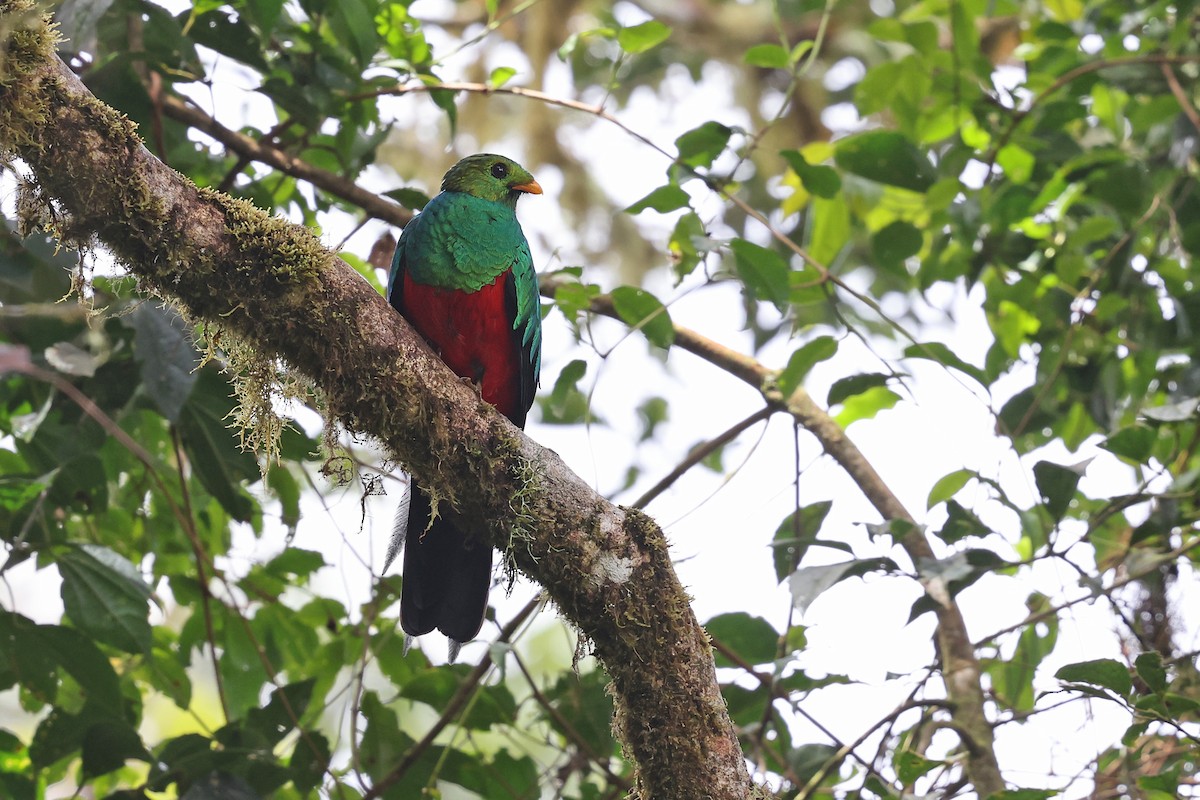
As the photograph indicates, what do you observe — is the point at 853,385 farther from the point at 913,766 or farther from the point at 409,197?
the point at 409,197

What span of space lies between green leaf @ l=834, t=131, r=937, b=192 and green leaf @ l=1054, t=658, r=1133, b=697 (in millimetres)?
1676

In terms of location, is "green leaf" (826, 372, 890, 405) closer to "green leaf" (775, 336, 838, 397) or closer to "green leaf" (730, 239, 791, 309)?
"green leaf" (775, 336, 838, 397)

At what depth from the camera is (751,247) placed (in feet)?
10.0

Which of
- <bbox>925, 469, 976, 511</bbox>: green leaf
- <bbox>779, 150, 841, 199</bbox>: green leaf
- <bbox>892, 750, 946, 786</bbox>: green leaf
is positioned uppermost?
<bbox>779, 150, 841, 199</bbox>: green leaf

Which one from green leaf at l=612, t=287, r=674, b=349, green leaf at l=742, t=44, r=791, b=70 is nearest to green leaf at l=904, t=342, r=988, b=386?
green leaf at l=612, t=287, r=674, b=349

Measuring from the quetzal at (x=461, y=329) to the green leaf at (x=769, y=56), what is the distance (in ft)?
2.96

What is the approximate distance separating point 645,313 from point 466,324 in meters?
0.51

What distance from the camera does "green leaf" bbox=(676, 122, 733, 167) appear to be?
322 centimetres

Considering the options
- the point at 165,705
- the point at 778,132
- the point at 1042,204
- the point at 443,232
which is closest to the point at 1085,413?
the point at 1042,204

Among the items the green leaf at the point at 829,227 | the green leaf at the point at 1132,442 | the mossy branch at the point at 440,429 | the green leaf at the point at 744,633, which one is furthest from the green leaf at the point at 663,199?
the green leaf at the point at 1132,442

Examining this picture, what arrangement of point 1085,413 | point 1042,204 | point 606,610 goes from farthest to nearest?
point 1085,413 → point 1042,204 → point 606,610

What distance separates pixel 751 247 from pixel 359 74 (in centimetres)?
125

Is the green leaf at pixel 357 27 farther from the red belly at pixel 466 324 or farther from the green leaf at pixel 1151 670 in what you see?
the green leaf at pixel 1151 670

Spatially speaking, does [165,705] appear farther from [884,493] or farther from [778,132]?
[884,493]
